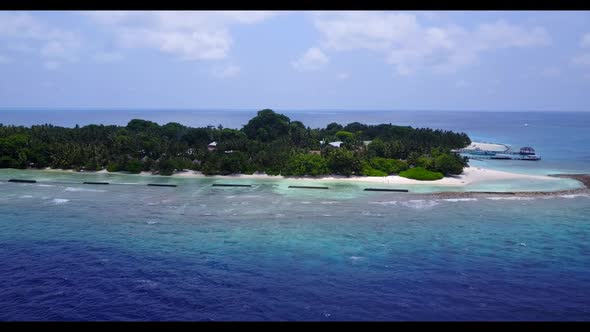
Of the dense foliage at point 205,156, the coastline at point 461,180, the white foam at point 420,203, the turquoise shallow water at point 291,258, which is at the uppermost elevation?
the dense foliage at point 205,156

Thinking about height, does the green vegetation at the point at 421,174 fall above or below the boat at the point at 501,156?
below

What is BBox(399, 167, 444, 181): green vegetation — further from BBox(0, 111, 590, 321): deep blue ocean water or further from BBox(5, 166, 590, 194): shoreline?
BBox(0, 111, 590, 321): deep blue ocean water

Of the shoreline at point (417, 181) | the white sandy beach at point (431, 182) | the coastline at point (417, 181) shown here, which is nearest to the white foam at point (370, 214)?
the shoreline at point (417, 181)

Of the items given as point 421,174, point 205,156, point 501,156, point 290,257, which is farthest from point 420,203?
point 501,156

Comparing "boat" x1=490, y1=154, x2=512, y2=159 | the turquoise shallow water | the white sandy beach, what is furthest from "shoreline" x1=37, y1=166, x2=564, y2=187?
"boat" x1=490, y1=154, x2=512, y2=159

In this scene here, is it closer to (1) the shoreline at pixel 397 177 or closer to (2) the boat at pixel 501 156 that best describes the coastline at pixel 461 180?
(1) the shoreline at pixel 397 177

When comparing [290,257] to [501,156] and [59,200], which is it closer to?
[59,200]

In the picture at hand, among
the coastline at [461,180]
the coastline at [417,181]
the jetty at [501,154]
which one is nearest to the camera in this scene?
the coastline at [461,180]
